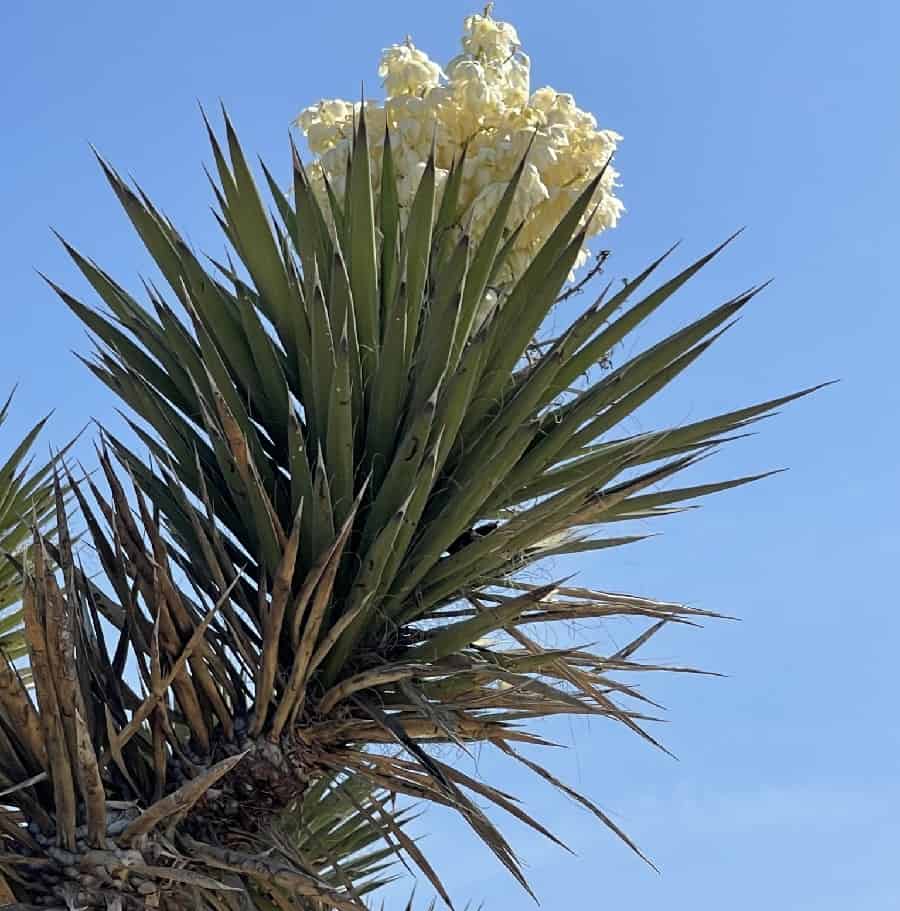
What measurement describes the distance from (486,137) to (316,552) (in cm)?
175

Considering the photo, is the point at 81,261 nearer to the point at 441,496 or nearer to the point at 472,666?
the point at 441,496

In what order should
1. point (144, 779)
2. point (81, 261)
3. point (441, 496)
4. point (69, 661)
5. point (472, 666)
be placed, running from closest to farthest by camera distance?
point (69, 661)
point (144, 779)
point (472, 666)
point (441, 496)
point (81, 261)

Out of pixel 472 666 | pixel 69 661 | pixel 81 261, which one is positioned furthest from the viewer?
pixel 81 261

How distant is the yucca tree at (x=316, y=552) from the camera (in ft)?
7.78

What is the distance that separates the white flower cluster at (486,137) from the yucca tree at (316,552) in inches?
25.0

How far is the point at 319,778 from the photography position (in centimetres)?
275

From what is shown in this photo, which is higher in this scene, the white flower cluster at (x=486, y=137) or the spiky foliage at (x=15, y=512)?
the white flower cluster at (x=486, y=137)

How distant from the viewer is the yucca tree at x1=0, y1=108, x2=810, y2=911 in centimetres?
237

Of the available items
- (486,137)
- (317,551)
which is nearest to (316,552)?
(317,551)

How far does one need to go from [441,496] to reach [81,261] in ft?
3.02

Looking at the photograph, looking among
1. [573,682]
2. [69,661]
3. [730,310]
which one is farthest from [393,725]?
[730,310]

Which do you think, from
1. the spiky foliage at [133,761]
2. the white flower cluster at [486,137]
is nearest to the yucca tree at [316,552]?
the spiky foliage at [133,761]

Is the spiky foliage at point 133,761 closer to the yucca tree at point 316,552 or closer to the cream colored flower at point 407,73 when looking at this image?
the yucca tree at point 316,552

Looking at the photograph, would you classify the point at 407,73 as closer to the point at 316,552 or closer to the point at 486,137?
the point at 486,137
